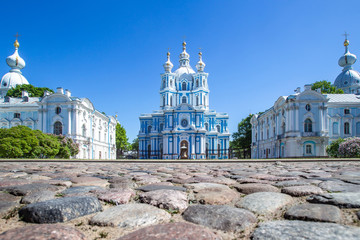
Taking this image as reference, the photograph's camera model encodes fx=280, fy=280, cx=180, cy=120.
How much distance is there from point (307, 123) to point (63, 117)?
30.4m

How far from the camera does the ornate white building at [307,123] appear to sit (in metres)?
33.9

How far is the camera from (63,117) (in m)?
35.2

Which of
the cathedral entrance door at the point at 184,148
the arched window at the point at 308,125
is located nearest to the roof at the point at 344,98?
the arched window at the point at 308,125

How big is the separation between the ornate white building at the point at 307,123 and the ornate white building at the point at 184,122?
30.5ft

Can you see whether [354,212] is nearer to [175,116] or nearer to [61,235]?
[61,235]

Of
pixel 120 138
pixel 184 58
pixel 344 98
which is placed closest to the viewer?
pixel 344 98

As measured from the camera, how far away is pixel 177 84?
55.2 meters

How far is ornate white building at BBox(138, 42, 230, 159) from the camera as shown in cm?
4562

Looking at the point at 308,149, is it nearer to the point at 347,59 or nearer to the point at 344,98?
the point at 344,98

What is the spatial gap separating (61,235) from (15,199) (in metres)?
1.32

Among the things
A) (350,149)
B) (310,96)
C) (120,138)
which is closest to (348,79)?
(310,96)

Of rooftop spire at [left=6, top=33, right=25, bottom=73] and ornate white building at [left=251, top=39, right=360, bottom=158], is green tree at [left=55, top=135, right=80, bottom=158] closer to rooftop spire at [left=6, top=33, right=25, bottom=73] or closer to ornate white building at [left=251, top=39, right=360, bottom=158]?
ornate white building at [left=251, top=39, right=360, bottom=158]

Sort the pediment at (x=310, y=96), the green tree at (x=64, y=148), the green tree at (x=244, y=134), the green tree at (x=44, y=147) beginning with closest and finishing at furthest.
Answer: the green tree at (x=44, y=147), the green tree at (x=64, y=148), the pediment at (x=310, y=96), the green tree at (x=244, y=134)

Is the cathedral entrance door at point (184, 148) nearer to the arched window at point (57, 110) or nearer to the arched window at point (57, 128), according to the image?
the arched window at point (57, 128)
